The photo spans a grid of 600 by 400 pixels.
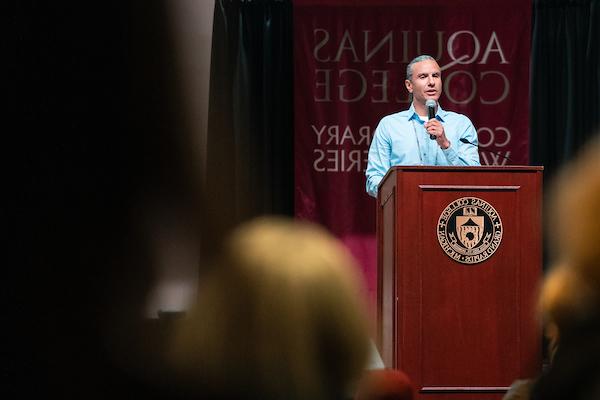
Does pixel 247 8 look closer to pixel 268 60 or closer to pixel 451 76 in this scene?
pixel 268 60

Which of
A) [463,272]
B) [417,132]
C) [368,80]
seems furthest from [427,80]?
[463,272]

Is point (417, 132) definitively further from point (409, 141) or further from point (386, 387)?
point (386, 387)

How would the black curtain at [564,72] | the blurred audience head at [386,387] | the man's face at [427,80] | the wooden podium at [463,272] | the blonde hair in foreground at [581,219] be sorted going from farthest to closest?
the black curtain at [564,72]
the man's face at [427,80]
the wooden podium at [463,272]
the blurred audience head at [386,387]
the blonde hair in foreground at [581,219]

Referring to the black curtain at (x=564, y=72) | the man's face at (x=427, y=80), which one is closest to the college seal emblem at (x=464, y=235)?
the man's face at (x=427, y=80)

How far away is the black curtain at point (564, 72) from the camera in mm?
6484

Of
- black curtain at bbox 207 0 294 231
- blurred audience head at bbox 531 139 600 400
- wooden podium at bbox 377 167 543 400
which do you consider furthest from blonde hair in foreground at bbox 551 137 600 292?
black curtain at bbox 207 0 294 231

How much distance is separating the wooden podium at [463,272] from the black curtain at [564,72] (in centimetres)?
338

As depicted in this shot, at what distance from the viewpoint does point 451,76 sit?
21.6ft

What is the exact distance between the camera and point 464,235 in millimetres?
3322

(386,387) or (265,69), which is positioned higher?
(265,69)

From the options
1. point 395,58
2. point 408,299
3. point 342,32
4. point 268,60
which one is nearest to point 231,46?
point 268,60

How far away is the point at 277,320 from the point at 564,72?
6.61 metres

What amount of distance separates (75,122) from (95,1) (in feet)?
0.15

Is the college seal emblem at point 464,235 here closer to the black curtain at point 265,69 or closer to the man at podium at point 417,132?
the man at podium at point 417,132
